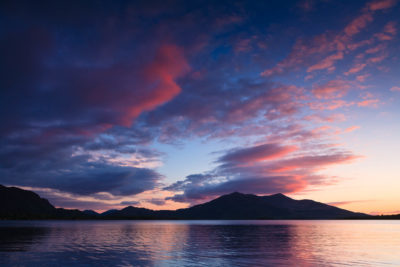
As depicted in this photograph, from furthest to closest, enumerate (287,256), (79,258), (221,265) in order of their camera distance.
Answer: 1. (287,256)
2. (79,258)
3. (221,265)

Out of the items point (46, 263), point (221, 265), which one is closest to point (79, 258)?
point (46, 263)

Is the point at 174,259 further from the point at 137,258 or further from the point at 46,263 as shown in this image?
the point at 46,263

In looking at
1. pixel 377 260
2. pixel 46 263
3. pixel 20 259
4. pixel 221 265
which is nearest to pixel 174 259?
pixel 221 265

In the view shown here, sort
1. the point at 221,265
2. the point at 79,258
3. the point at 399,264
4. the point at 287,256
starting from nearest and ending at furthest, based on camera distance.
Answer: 1. the point at 221,265
2. the point at 399,264
3. the point at 79,258
4. the point at 287,256

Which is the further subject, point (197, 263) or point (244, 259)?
point (244, 259)

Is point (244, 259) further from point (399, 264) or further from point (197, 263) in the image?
point (399, 264)

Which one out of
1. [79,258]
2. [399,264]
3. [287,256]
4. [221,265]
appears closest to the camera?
[221,265]

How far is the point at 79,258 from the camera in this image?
42.7 metres

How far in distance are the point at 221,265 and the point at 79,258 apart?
20.3m

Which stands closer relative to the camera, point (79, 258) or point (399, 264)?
point (399, 264)

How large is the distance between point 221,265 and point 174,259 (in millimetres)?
8382

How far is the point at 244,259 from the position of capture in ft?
139

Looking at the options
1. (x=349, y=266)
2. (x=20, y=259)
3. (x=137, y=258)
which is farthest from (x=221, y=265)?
(x=20, y=259)

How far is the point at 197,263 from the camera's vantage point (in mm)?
38812
